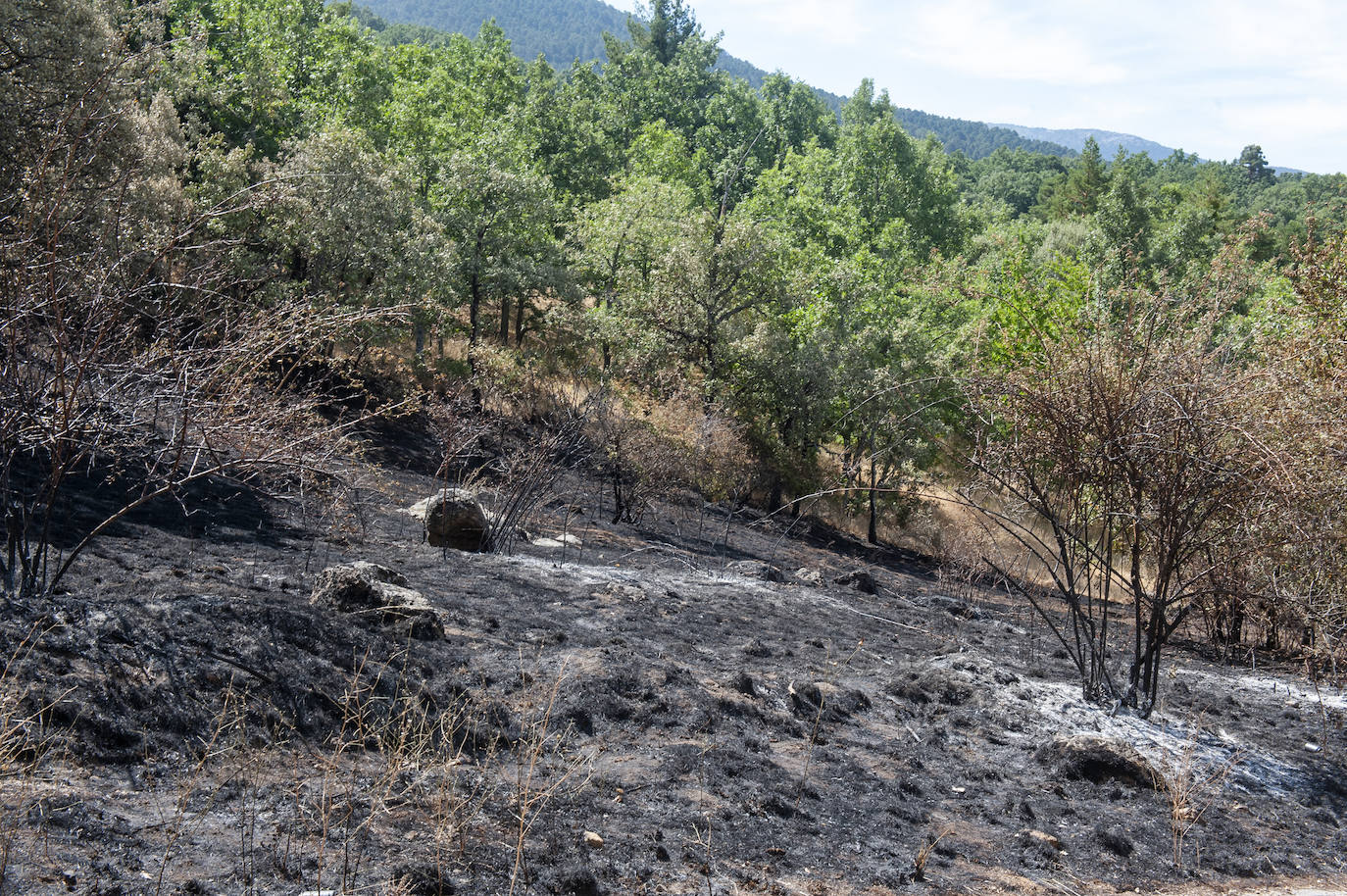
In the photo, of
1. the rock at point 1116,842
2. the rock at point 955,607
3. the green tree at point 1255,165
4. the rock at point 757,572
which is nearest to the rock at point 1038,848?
the rock at point 1116,842

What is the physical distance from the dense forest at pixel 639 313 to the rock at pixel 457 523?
7.17 ft

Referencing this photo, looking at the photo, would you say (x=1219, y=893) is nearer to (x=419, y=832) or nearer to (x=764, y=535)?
(x=419, y=832)

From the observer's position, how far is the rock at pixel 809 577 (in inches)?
495

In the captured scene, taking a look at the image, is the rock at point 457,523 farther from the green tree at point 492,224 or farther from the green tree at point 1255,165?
the green tree at point 1255,165

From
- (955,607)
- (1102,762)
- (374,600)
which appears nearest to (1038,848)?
(1102,762)

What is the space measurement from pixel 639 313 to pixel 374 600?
1593 cm

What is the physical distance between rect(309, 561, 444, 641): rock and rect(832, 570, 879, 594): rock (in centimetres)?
793

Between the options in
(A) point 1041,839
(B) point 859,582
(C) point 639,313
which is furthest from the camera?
(C) point 639,313

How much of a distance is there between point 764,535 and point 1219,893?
14.5 m

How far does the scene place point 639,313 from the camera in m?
21.6

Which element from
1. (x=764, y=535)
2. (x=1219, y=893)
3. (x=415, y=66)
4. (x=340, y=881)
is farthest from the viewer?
(x=415, y=66)

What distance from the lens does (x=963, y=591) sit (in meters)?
15.3

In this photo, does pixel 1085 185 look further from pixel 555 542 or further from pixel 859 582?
pixel 555 542

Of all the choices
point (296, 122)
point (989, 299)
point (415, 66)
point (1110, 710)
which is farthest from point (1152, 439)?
point (415, 66)
